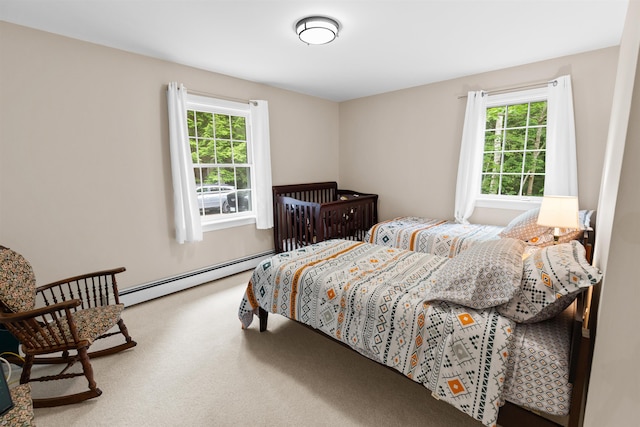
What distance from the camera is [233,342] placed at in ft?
7.52

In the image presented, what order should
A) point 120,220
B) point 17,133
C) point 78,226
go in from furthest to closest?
point 120,220 < point 78,226 < point 17,133

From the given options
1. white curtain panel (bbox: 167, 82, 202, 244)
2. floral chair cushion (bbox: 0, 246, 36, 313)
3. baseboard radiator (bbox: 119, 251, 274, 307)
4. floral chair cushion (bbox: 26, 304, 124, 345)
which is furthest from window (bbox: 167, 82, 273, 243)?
floral chair cushion (bbox: 0, 246, 36, 313)

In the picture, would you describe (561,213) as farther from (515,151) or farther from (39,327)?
(39,327)

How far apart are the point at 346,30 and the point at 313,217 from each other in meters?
2.00

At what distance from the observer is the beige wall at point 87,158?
7.38 feet

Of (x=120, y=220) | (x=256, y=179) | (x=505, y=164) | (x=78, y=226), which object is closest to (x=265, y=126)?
(x=256, y=179)

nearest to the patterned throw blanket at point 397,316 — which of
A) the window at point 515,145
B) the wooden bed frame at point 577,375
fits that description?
the wooden bed frame at point 577,375

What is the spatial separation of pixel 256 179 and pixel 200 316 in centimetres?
180

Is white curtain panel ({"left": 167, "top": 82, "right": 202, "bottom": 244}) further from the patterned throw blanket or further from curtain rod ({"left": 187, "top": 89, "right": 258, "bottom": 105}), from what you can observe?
the patterned throw blanket

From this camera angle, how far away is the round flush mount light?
2.18 meters

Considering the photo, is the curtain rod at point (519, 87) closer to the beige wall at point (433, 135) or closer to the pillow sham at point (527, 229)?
the beige wall at point (433, 135)

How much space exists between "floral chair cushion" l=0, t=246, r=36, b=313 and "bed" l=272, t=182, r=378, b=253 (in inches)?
99.0

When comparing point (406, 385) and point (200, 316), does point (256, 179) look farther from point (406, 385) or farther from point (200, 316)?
point (406, 385)

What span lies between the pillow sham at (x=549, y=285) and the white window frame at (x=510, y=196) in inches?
85.4
